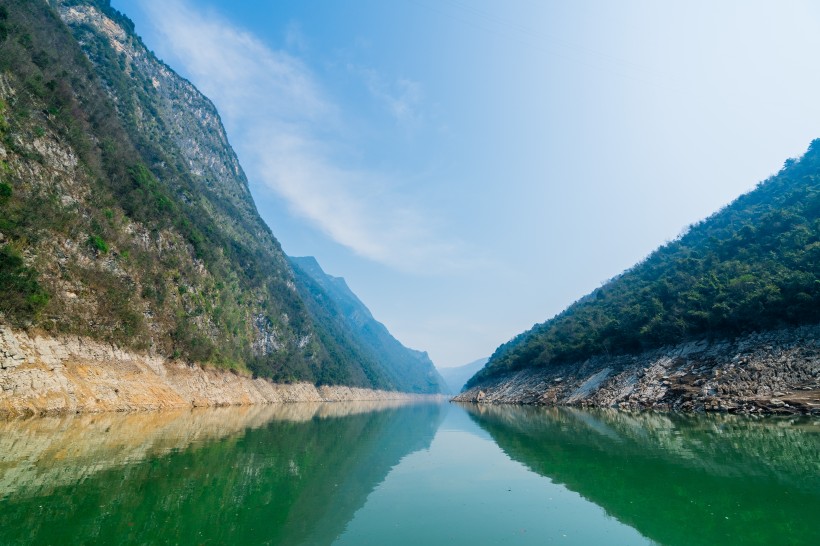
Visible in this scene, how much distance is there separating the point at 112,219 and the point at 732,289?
68909 millimetres

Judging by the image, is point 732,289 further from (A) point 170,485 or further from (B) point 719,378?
(A) point 170,485

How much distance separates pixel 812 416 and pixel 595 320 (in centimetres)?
4869

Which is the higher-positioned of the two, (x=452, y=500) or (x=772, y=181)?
(x=772, y=181)

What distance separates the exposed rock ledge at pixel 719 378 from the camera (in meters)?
27.4

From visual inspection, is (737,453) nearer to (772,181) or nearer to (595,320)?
(595,320)

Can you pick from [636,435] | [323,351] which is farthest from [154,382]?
[323,351]

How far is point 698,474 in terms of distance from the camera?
1292 centimetres

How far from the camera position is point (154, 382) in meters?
39.7

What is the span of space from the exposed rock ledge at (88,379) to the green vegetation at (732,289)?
5545 centimetres

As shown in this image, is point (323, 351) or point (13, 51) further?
point (323, 351)

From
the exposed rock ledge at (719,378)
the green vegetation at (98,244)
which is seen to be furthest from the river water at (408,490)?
the green vegetation at (98,244)

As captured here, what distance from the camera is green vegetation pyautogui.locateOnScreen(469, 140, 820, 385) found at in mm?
34625

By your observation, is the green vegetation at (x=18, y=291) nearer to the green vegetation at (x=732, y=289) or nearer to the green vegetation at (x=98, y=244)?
the green vegetation at (x=98, y=244)

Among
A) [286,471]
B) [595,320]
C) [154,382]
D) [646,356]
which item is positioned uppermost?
[595,320]
